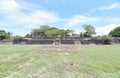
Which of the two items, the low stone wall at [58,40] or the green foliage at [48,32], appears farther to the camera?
the green foliage at [48,32]

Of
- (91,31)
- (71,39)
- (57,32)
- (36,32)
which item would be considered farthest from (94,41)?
(36,32)

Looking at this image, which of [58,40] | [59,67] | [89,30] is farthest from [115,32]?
[59,67]

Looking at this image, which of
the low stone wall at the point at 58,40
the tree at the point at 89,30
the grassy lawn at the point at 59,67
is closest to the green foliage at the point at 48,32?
the tree at the point at 89,30

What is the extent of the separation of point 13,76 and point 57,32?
317 ft

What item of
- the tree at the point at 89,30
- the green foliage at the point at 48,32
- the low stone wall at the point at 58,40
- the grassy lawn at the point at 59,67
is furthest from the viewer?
the green foliage at the point at 48,32

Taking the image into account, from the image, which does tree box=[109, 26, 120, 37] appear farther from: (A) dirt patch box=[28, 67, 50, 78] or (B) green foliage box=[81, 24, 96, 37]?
(A) dirt patch box=[28, 67, 50, 78]

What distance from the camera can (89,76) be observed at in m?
10.7

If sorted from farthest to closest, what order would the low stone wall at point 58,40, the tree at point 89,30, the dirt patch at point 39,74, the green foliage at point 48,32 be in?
the green foliage at point 48,32, the tree at point 89,30, the low stone wall at point 58,40, the dirt patch at point 39,74

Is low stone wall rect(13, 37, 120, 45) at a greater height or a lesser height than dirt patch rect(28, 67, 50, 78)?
greater

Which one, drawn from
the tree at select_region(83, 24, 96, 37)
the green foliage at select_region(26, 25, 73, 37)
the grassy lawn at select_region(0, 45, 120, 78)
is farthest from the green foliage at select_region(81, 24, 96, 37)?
the grassy lawn at select_region(0, 45, 120, 78)

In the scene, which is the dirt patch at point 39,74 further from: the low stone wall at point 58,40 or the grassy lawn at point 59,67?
the low stone wall at point 58,40

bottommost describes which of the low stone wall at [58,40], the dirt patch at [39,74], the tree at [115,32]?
the dirt patch at [39,74]

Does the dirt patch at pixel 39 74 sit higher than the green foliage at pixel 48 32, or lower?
lower

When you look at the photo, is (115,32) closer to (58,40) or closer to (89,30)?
(89,30)
